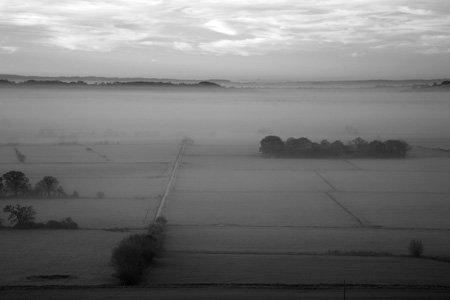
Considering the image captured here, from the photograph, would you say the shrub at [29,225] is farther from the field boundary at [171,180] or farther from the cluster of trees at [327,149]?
the cluster of trees at [327,149]

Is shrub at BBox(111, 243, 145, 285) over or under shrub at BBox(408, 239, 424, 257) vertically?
over

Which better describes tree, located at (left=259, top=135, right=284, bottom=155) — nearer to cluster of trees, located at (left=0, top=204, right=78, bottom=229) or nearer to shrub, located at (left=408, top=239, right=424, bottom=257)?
cluster of trees, located at (left=0, top=204, right=78, bottom=229)

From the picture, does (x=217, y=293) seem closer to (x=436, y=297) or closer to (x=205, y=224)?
(x=436, y=297)

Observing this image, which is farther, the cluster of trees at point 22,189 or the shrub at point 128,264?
the cluster of trees at point 22,189

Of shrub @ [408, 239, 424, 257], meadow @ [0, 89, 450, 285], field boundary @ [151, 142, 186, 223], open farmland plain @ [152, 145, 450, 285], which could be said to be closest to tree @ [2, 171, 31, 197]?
meadow @ [0, 89, 450, 285]

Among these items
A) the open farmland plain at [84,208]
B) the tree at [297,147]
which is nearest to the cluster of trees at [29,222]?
the open farmland plain at [84,208]

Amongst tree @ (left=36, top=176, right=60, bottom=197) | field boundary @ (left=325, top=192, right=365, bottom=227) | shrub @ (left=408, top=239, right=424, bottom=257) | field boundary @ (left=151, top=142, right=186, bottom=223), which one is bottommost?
field boundary @ (left=325, top=192, right=365, bottom=227)

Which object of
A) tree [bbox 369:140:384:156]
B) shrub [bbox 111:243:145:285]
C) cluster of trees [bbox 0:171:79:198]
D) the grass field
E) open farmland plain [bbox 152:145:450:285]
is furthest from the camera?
tree [bbox 369:140:384:156]

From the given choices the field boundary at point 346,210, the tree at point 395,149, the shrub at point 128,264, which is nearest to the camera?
the shrub at point 128,264
